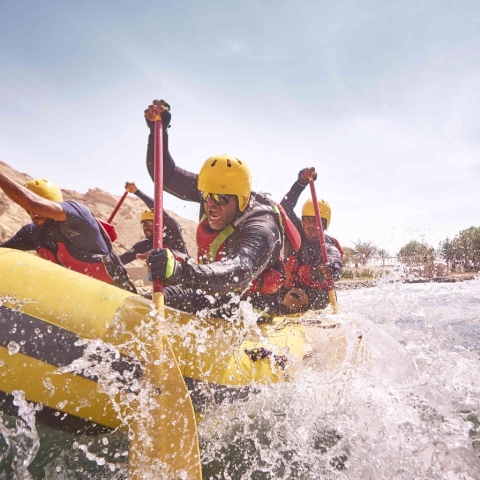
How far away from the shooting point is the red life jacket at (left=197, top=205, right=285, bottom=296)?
338 centimetres

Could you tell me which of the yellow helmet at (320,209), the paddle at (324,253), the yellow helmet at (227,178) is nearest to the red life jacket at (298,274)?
the paddle at (324,253)

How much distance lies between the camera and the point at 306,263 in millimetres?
6258

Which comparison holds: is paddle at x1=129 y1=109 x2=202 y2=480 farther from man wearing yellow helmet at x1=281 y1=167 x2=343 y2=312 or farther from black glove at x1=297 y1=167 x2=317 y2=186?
black glove at x1=297 y1=167 x2=317 y2=186

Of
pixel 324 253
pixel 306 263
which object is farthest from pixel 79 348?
pixel 324 253

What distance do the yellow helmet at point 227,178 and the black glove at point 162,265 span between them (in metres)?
1.07

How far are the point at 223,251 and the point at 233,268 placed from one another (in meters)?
0.65

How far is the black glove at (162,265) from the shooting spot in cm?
246

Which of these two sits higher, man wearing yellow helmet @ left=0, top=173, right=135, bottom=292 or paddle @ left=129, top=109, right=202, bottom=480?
man wearing yellow helmet @ left=0, top=173, right=135, bottom=292

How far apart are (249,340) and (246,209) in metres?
1.16

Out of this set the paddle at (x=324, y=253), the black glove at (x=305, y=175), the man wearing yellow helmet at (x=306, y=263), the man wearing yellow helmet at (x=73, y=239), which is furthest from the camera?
the black glove at (x=305, y=175)

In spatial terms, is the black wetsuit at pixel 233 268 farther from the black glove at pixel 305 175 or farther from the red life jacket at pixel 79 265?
the black glove at pixel 305 175

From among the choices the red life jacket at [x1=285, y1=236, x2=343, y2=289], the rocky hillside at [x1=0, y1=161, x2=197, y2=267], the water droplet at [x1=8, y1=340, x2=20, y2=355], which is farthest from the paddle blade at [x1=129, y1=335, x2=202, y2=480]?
the rocky hillside at [x1=0, y1=161, x2=197, y2=267]

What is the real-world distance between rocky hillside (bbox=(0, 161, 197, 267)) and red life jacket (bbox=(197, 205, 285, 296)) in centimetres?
2517

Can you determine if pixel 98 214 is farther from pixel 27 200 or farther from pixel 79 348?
pixel 79 348
